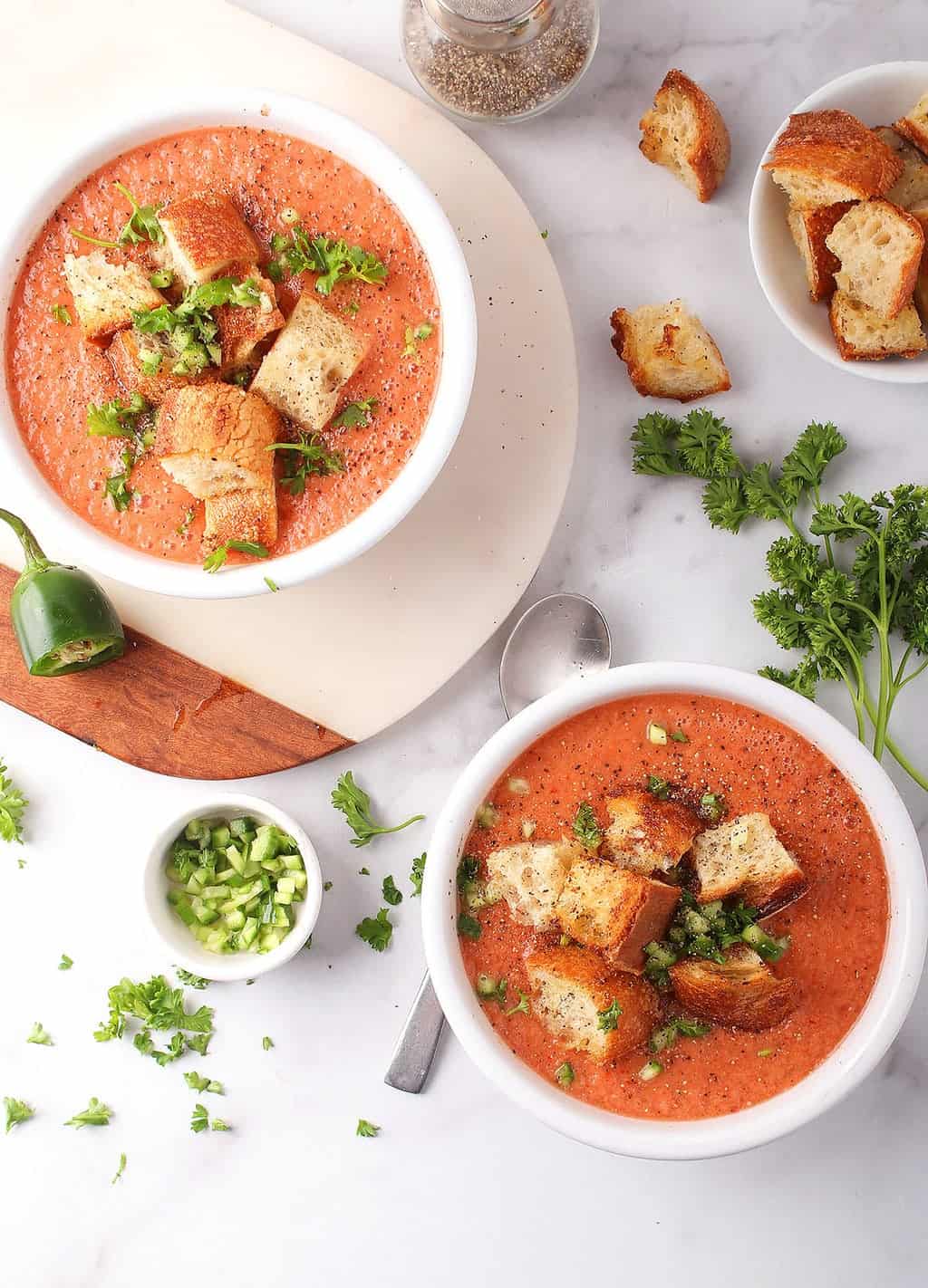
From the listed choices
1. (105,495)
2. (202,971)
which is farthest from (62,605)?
(202,971)

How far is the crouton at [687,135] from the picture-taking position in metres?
2.76

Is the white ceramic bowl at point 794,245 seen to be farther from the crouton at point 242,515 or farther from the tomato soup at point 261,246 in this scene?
→ the crouton at point 242,515

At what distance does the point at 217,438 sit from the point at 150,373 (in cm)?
24

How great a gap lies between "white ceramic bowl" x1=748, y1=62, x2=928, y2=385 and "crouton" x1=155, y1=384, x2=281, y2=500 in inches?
50.2

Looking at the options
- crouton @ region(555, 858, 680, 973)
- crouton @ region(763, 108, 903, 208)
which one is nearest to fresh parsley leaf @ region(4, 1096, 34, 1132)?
crouton @ region(555, 858, 680, 973)

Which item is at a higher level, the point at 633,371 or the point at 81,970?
the point at 633,371

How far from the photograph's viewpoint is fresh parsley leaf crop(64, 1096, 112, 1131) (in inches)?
122

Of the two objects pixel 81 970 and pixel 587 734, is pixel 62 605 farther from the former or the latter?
pixel 587 734

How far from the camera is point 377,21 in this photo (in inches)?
116

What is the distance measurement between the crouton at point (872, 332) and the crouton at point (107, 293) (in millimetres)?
1597

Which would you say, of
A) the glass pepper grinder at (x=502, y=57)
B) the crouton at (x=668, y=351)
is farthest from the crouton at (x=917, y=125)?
the glass pepper grinder at (x=502, y=57)

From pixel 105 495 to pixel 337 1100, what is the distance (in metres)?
1.71

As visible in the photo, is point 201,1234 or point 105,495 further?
point 201,1234

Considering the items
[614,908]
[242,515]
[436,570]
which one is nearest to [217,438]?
[242,515]
